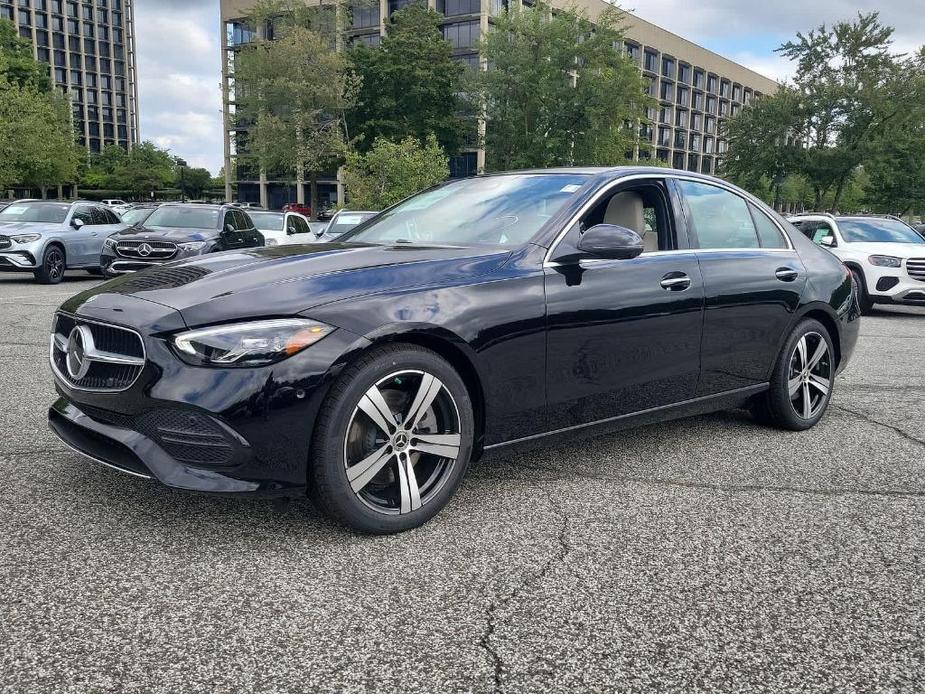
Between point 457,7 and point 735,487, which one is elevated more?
point 457,7

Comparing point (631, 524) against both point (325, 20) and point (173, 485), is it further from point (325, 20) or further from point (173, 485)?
point (325, 20)

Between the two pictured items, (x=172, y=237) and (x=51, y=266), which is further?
(x=51, y=266)

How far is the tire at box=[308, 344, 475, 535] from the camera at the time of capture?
123 inches

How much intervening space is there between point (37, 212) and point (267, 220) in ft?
15.1

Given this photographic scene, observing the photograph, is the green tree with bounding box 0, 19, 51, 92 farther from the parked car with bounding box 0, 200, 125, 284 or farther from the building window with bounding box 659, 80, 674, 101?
the building window with bounding box 659, 80, 674, 101

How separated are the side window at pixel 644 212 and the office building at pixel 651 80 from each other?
5627 centimetres

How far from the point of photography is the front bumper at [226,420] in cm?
298

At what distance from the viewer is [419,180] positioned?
31.4m

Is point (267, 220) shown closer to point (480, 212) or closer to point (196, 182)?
point (480, 212)

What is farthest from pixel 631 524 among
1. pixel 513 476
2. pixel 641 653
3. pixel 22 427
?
pixel 22 427

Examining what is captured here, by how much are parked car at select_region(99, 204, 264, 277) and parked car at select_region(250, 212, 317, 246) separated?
6.21 ft

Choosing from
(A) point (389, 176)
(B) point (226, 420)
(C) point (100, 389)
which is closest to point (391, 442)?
(B) point (226, 420)

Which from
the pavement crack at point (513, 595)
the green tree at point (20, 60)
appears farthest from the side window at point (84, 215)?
the green tree at point (20, 60)

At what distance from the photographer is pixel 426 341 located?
11.1 ft
